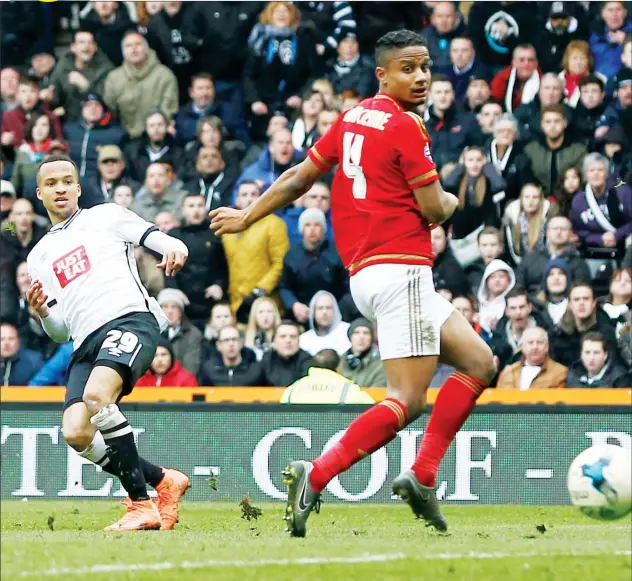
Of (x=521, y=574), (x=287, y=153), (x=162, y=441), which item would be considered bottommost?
(x=162, y=441)

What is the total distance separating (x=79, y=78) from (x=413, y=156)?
9.35 metres

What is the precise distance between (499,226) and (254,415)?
12.7ft

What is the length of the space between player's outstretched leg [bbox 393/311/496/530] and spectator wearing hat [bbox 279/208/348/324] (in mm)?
6268

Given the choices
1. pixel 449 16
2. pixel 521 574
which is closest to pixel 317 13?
pixel 449 16

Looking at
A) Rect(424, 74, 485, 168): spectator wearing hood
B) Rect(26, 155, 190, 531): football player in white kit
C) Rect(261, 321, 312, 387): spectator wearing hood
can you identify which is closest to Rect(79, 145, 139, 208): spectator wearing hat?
Rect(261, 321, 312, 387): spectator wearing hood

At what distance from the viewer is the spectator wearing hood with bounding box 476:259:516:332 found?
12.5m

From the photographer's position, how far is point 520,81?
13977 mm

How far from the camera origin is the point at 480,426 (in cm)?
1019

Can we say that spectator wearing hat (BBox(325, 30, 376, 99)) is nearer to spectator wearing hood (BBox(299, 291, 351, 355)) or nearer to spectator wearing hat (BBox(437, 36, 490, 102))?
spectator wearing hat (BBox(437, 36, 490, 102))

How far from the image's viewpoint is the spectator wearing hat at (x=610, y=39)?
549 inches

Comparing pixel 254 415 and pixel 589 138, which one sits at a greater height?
pixel 589 138

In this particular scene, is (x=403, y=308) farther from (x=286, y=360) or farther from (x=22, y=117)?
(x=22, y=117)

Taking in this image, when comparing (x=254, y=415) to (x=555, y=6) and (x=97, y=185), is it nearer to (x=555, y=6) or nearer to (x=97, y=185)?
(x=97, y=185)

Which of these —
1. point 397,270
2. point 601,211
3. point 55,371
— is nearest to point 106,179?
point 55,371
